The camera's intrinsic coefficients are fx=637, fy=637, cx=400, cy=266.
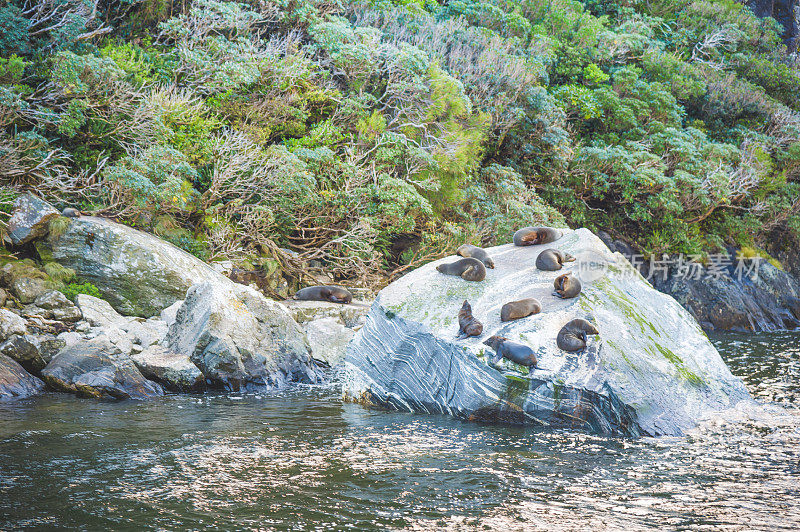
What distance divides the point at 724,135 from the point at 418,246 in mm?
16104

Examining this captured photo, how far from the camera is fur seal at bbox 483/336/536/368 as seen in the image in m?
7.59

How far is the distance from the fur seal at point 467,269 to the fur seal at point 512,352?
64.4 inches

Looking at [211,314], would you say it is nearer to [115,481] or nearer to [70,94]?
[115,481]

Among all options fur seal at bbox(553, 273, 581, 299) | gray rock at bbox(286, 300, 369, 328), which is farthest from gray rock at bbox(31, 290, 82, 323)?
fur seal at bbox(553, 273, 581, 299)

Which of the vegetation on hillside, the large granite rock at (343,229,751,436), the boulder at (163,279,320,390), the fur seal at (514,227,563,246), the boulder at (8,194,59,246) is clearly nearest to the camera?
the large granite rock at (343,229,751,436)

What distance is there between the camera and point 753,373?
Answer: 11.6 metres

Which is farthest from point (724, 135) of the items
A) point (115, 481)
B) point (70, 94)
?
point (115, 481)

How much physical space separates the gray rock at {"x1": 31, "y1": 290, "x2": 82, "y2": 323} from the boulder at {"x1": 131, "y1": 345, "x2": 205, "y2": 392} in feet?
6.42

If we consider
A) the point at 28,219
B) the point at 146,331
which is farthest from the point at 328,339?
the point at 28,219

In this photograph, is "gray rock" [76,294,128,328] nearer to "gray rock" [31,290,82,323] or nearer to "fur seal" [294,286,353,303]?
"gray rock" [31,290,82,323]

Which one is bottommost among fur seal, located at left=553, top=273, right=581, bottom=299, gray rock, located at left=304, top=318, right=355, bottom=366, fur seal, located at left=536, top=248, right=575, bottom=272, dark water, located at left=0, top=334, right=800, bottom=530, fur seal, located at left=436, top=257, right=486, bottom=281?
gray rock, located at left=304, top=318, right=355, bottom=366

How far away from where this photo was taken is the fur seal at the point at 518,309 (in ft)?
26.9

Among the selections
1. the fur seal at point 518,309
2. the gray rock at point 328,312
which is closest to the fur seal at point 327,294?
the gray rock at point 328,312

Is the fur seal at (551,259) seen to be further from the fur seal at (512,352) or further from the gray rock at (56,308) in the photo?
the gray rock at (56,308)
